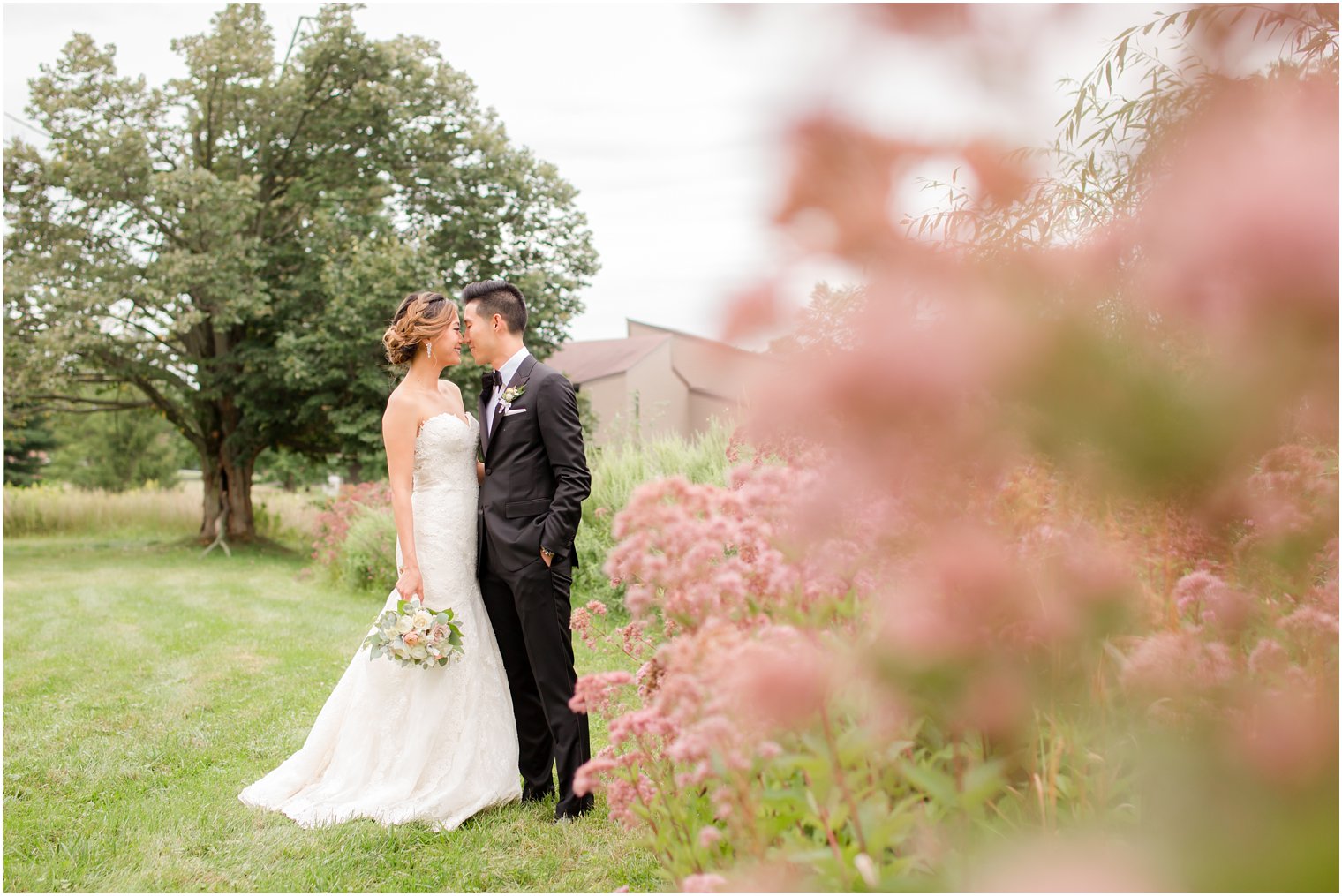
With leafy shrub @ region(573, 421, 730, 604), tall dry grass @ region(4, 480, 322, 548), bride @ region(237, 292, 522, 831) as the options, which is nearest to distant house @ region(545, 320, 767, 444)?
leafy shrub @ region(573, 421, 730, 604)

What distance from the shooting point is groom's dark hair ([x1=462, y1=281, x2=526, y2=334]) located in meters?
4.05

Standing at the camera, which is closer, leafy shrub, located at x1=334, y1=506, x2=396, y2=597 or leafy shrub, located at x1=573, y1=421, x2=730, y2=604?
leafy shrub, located at x1=573, y1=421, x2=730, y2=604

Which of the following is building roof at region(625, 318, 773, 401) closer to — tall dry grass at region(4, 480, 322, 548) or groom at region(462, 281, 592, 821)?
groom at region(462, 281, 592, 821)

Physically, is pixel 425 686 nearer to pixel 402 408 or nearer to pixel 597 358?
pixel 402 408

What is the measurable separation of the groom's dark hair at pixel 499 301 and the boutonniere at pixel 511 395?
299 millimetres

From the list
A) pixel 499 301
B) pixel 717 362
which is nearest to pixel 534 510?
pixel 499 301

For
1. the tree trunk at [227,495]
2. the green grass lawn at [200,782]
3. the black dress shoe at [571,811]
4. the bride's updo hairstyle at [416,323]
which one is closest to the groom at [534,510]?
the black dress shoe at [571,811]

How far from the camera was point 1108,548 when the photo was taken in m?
1.54

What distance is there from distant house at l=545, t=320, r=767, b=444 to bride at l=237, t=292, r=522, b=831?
106cm

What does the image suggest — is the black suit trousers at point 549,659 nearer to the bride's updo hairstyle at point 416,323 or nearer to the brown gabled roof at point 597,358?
the bride's updo hairstyle at point 416,323

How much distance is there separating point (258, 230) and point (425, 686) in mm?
17328

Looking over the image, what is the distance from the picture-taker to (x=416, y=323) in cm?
407

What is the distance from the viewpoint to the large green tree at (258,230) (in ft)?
51.9

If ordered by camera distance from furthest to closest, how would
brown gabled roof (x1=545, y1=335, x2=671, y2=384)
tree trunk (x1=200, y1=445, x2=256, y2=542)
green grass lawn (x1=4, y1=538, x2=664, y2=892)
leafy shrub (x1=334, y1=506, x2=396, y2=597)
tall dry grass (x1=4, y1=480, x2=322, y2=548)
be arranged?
1. brown gabled roof (x1=545, y1=335, x2=671, y2=384)
2. tall dry grass (x1=4, y1=480, x2=322, y2=548)
3. tree trunk (x1=200, y1=445, x2=256, y2=542)
4. leafy shrub (x1=334, y1=506, x2=396, y2=597)
5. green grass lawn (x1=4, y1=538, x2=664, y2=892)
